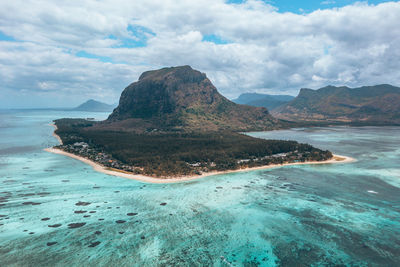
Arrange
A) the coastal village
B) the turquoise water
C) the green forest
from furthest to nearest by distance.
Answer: the coastal village
the green forest
the turquoise water

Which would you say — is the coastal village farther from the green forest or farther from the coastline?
the coastline

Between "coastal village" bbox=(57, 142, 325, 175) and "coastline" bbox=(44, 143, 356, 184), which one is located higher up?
"coastal village" bbox=(57, 142, 325, 175)

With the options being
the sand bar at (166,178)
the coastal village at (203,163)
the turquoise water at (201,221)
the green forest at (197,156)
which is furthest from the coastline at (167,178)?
the turquoise water at (201,221)

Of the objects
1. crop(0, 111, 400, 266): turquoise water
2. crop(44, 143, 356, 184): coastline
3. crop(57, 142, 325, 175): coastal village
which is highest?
crop(57, 142, 325, 175): coastal village

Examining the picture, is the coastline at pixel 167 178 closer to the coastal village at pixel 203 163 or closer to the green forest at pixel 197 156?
the coastal village at pixel 203 163

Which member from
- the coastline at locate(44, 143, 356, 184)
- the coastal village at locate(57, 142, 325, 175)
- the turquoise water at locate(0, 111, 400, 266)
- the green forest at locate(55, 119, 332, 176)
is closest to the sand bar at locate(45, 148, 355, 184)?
the coastline at locate(44, 143, 356, 184)

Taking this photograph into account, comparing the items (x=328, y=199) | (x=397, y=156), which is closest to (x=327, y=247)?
(x=328, y=199)

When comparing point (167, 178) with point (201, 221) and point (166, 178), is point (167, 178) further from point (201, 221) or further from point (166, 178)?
point (201, 221)

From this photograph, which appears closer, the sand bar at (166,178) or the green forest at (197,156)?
the sand bar at (166,178)

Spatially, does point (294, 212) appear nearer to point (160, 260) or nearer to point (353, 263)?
point (353, 263)
